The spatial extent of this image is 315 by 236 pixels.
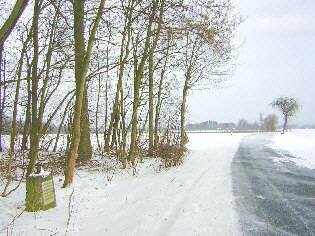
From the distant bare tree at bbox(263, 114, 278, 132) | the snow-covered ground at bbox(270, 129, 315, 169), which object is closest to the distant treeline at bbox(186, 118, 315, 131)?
the distant bare tree at bbox(263, 114, 278, 132)

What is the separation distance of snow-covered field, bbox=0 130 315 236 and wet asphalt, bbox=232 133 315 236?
292 millimetres

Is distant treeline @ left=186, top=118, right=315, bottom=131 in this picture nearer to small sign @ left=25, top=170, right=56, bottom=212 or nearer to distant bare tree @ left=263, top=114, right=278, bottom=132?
distant bare tree @ left=263, top=114, right=278, bottom=132

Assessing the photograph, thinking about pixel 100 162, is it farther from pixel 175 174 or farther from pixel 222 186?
pixel 222 186

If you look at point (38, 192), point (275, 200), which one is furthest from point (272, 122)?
point (38, 192)

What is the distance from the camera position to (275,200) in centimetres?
582

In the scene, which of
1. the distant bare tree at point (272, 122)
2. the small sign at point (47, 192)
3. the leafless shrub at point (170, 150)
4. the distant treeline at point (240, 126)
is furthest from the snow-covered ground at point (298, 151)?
the distant bare tree at point (272, 122)

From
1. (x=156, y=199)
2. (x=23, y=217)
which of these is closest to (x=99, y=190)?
(x=156, y=199)

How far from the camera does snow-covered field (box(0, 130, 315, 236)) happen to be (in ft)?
14.3

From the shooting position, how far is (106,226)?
15.5 ft

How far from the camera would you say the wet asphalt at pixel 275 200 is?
14.2ft

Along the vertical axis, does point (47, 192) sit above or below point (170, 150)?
below

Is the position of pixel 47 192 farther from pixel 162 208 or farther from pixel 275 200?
pixel 275 200

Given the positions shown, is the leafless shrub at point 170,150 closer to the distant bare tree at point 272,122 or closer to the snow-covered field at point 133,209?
the snow-covered field at point 133,209

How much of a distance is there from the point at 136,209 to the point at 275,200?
127 inches
